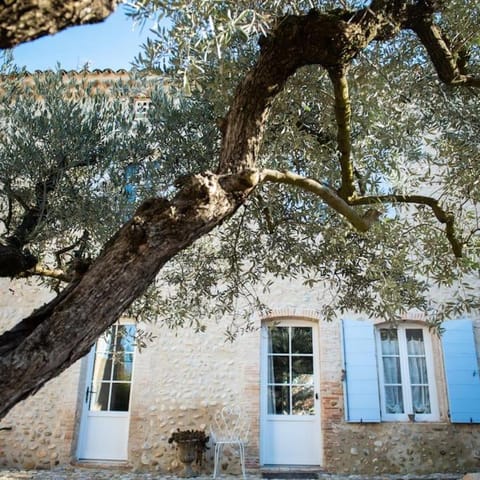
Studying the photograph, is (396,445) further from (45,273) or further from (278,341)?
(45,273)

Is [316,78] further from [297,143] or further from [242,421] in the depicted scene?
[242,421]

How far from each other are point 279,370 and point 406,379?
6.47 ft

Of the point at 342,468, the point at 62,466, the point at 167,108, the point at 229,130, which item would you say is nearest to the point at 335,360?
the point at 342,468

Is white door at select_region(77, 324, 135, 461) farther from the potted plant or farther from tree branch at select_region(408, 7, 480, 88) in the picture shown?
tree branch at select_region(408, 7, 480, 88)

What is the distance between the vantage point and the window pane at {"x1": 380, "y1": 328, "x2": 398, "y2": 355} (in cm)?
778

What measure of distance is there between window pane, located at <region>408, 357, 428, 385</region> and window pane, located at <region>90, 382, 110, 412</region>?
4.84 metres

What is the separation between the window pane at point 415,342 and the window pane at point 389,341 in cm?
20

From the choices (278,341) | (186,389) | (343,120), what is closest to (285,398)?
(278,341)

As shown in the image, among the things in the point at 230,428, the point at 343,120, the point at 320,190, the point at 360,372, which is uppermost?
the point at 343,120

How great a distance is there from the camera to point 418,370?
301 inches

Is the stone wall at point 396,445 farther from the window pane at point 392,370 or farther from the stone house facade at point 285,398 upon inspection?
the window pane at point 392,370

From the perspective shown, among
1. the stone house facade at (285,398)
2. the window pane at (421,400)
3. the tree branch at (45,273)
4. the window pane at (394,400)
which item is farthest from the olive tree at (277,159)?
the window pane at (421,400)

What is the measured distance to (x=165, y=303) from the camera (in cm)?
473

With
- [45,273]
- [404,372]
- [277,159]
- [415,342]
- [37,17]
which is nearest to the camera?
[37,17]
